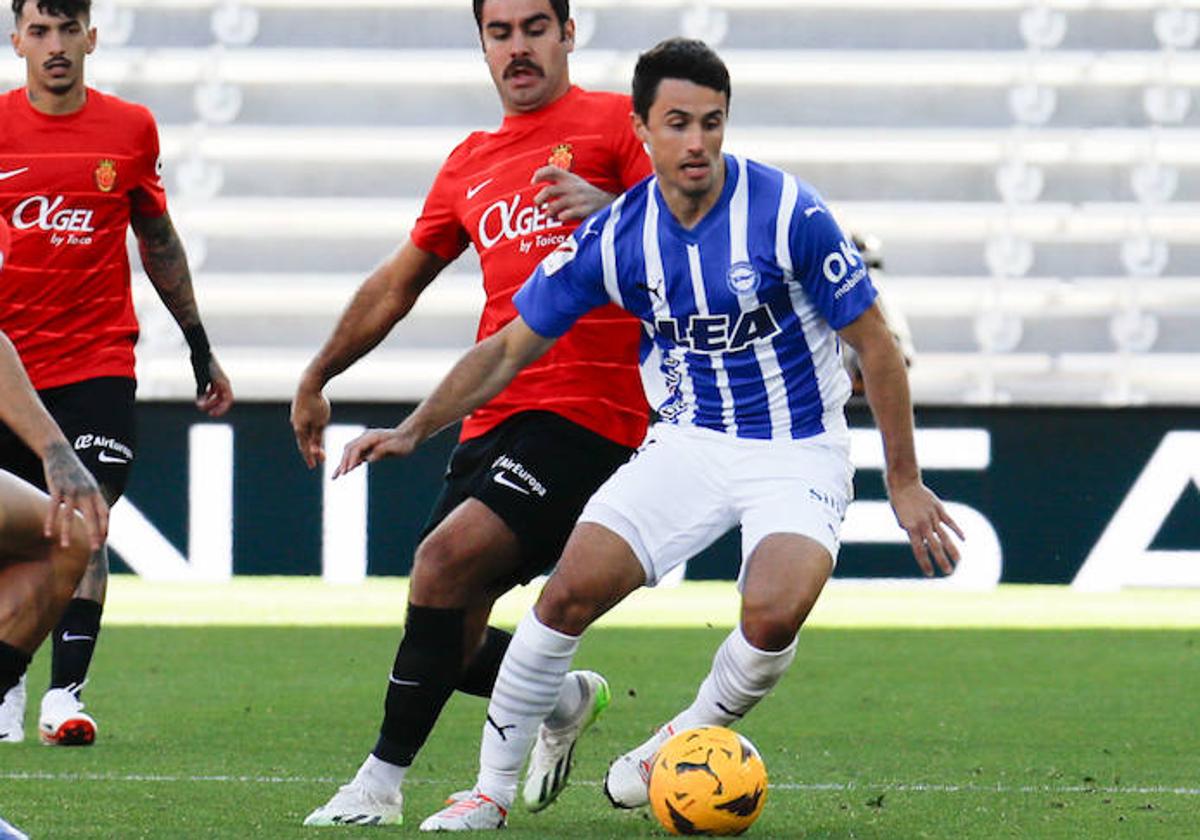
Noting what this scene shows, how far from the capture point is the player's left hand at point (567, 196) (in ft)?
19.4

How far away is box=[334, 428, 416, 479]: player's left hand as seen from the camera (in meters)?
5.55

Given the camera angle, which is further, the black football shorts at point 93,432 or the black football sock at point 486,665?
the black football shorts at point 93,432

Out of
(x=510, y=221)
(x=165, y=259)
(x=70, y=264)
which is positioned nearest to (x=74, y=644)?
(x=70, y=264)

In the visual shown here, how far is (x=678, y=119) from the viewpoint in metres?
5.65

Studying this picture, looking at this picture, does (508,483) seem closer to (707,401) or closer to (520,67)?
(707,401)

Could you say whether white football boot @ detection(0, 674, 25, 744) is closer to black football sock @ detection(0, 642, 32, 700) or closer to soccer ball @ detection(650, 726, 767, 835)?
black football sock @ detection(0, 642, 32, 700)

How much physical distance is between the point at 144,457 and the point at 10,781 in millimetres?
6647

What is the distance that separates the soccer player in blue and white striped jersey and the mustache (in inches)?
21.6

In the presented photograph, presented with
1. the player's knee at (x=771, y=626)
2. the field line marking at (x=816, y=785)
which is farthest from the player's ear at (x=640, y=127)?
the field line marking at (x=816, y=785)

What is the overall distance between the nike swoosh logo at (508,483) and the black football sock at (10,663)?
1198mm

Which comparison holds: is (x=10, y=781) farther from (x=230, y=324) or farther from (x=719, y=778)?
(x=230, y=324)

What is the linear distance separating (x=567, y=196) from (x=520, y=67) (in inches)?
20.6

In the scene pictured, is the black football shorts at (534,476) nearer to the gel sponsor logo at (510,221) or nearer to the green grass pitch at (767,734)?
the gel sponsor logo at (510,221)

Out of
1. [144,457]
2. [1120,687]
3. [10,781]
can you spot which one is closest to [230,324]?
[144,457]
